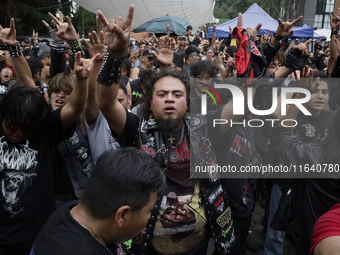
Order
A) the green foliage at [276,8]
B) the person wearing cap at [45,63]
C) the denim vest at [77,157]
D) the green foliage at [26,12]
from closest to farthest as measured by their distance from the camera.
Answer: the denim vest at [77,157] < the person wearing cap at [45,63] < the green foliage at [26,12] < the green foliage at [276,8]

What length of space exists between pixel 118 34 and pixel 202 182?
1.09m

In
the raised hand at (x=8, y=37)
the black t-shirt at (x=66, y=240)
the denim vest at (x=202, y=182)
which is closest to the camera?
the black t-shirt at (x=66, y=240)

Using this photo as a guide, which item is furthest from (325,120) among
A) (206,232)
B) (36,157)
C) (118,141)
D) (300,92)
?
(36,157)

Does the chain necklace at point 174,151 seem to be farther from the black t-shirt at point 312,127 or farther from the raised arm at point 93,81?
the black t-shirt at point 312,127

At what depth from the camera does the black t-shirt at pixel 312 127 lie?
2416mm

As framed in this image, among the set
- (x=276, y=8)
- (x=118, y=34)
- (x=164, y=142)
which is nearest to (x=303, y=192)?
(x=164, y=142)

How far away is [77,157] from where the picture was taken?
2211mm

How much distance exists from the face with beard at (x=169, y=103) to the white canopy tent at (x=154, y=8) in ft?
38.8

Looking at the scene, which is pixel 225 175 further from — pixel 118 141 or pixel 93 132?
pixel 93 132

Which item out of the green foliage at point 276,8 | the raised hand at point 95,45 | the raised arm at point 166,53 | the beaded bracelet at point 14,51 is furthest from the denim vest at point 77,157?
the green foliage at point 276,8

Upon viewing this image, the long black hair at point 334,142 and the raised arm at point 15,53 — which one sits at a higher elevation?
the raised arm at point 15,53

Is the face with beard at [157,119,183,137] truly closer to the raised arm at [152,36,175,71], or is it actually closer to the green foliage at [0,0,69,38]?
the raised arm at [152,36,175,71]

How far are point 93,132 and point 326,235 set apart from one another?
1600 millimetres

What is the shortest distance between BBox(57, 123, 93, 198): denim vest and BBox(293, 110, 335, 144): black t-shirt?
1.70 metres
